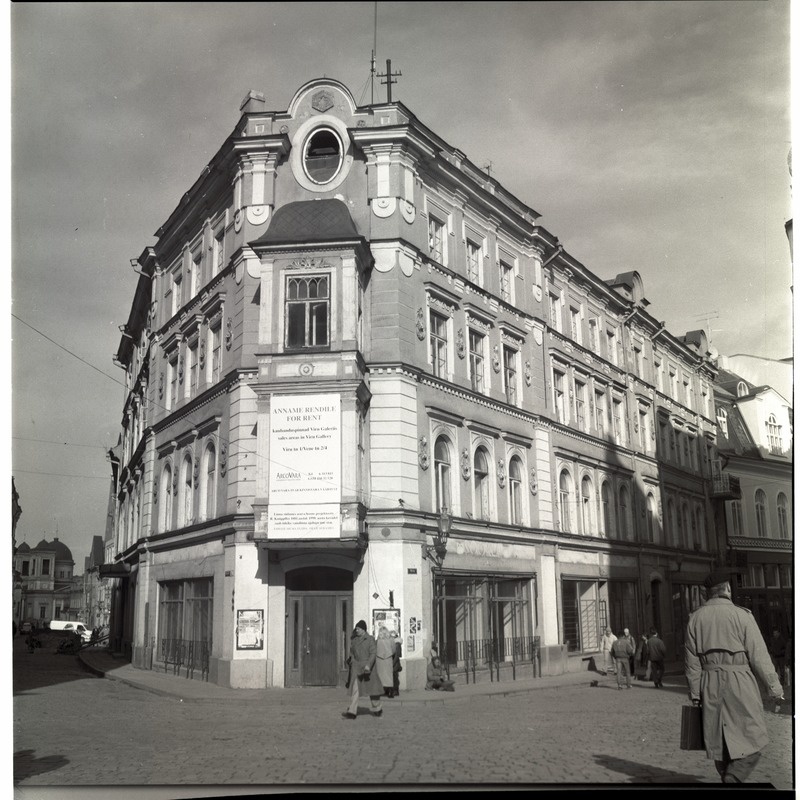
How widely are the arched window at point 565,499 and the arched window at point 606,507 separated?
780 millimetres

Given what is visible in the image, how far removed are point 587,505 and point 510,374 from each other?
3.69 m

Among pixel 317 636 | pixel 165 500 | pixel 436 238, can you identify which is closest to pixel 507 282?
pixel 436 238

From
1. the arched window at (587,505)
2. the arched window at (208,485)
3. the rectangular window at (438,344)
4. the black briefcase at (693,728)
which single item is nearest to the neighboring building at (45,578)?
the arched window at (208,485)

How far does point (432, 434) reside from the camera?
59.6 feet

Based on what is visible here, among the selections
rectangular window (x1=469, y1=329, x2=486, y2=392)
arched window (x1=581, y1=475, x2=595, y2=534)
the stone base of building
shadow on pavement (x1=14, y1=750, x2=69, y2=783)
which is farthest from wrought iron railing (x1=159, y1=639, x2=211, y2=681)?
arched window (x1=581, y1=475, x2=595, y2=534)

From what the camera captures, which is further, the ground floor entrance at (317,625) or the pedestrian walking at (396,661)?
the ground floor entrance at (317,625)

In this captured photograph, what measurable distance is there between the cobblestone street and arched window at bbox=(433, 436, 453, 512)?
4.91m

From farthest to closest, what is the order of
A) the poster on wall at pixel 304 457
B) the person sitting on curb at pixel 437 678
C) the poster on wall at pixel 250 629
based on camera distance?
1. the poster on wall at pixel 250 629
2. the person sitting on curb at pixel 437 678
3. the poster on wall at pixel 304 457

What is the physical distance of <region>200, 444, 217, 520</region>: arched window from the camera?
19.2 metres

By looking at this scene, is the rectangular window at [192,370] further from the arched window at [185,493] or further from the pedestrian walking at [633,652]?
the pedestrian walking at [633,652]

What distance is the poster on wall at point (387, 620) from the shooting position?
51.8ft

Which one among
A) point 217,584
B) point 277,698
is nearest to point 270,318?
point 217,584

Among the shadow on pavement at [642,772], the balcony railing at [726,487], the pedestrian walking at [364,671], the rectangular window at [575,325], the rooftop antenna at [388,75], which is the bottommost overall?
the shadow on pavement at [642,772]

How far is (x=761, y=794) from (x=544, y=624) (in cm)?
1050
